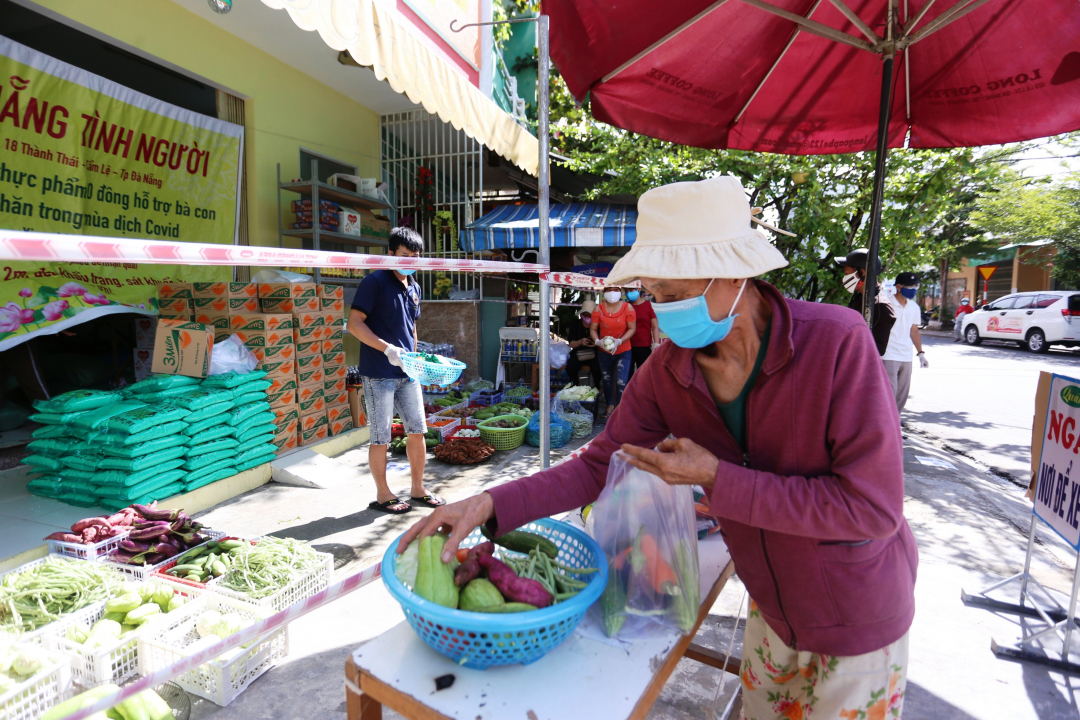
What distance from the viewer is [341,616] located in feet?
10.6

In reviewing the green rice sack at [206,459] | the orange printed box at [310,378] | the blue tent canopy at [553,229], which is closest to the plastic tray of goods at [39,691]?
the green rice sack at [206,459]

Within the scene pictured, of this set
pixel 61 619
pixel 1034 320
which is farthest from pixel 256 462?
pixel 1034 320

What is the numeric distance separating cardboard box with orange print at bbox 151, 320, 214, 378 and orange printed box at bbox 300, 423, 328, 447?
1.46 meters

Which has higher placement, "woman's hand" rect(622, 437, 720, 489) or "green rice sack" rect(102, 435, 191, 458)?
"woman's hand" rect(622, 437, 720, 489)

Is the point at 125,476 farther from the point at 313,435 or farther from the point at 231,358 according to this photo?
the point at 313,435

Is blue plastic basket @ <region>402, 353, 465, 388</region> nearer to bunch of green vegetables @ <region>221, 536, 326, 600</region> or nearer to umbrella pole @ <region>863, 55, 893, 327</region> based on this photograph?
bunch of green vegetables @ <region>221, 536, 326, 600</region>

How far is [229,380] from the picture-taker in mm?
4809

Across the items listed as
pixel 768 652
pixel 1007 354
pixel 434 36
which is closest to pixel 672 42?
pixel 768 652

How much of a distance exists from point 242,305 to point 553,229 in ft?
17.3

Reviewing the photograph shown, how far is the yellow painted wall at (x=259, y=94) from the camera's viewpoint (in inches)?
206

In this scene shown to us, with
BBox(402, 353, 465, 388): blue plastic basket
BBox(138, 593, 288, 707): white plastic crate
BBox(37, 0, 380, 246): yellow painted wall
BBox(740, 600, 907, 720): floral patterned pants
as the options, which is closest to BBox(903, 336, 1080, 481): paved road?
BBox(740, 600, 907, 720): floral patterned pants

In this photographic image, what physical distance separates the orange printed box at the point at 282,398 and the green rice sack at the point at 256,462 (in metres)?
0.49

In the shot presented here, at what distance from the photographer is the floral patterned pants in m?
1.43

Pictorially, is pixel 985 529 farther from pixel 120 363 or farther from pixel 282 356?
pixel 120 363
